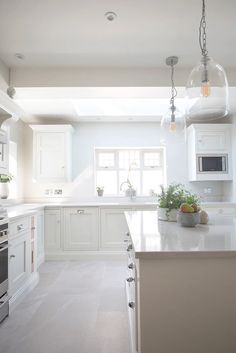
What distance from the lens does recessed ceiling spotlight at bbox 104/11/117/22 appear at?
1.94 meters

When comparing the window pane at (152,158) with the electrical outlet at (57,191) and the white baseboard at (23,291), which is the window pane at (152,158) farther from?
the white baseboard at (23,291)

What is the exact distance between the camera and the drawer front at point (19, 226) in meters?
2.46

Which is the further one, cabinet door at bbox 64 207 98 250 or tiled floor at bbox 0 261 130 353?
cabinet door at bbox 64 207 98 250

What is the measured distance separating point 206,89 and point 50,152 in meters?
3.40

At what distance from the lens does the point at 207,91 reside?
5.40 ft

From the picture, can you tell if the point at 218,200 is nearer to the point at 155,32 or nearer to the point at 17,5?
the point at 155,32

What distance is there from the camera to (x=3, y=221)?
223 centimetres

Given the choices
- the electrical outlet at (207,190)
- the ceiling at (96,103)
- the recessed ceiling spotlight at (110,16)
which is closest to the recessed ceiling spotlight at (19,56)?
the ceiling at (96,103)

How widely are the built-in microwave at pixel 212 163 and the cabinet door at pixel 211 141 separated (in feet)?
0.44

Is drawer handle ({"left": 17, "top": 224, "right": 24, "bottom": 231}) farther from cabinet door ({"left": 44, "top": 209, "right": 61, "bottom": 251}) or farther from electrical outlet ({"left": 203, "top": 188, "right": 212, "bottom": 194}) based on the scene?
electrical outlet ({"left": 203, "top": 188, "right": 212, "bottom": 194})

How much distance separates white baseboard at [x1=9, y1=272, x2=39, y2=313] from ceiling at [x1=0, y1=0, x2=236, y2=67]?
2484 millimetres

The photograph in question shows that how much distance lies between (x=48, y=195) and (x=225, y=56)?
3.72 metres

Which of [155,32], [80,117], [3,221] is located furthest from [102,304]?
[80,117]

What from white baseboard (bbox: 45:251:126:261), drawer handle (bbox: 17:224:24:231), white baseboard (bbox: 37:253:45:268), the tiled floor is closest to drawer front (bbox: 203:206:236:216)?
white baseboard (bbox: 45:251:126:261)
